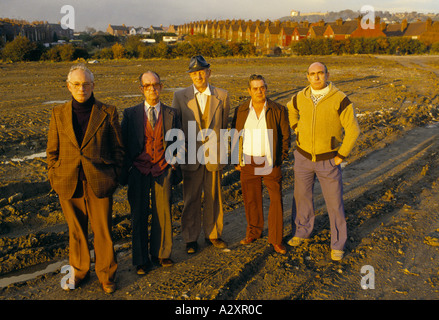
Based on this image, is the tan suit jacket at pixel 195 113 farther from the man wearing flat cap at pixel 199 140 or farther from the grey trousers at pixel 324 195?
the grey trousers at pixel 324 195

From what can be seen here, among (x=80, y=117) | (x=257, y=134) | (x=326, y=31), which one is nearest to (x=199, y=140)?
(x=257, y=134)

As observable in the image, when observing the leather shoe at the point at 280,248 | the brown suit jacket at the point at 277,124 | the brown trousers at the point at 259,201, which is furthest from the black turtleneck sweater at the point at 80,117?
the leather shoe at the point at 280,248

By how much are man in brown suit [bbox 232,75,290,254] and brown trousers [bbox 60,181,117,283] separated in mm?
1704

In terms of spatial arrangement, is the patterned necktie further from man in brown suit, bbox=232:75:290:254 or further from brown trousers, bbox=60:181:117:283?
man in brown suit, bbox=232:75:290:254

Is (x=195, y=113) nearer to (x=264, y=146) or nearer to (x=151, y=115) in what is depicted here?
(x=151, y=115)

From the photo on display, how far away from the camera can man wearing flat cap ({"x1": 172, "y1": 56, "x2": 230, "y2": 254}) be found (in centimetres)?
457

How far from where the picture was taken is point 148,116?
13.8 ft

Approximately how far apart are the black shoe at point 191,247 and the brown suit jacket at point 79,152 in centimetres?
136

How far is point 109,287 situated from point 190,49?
34998 mm

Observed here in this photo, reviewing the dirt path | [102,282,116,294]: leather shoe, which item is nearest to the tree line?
the dirt path

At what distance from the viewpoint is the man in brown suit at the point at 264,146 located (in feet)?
15.2

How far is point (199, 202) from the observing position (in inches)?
189
